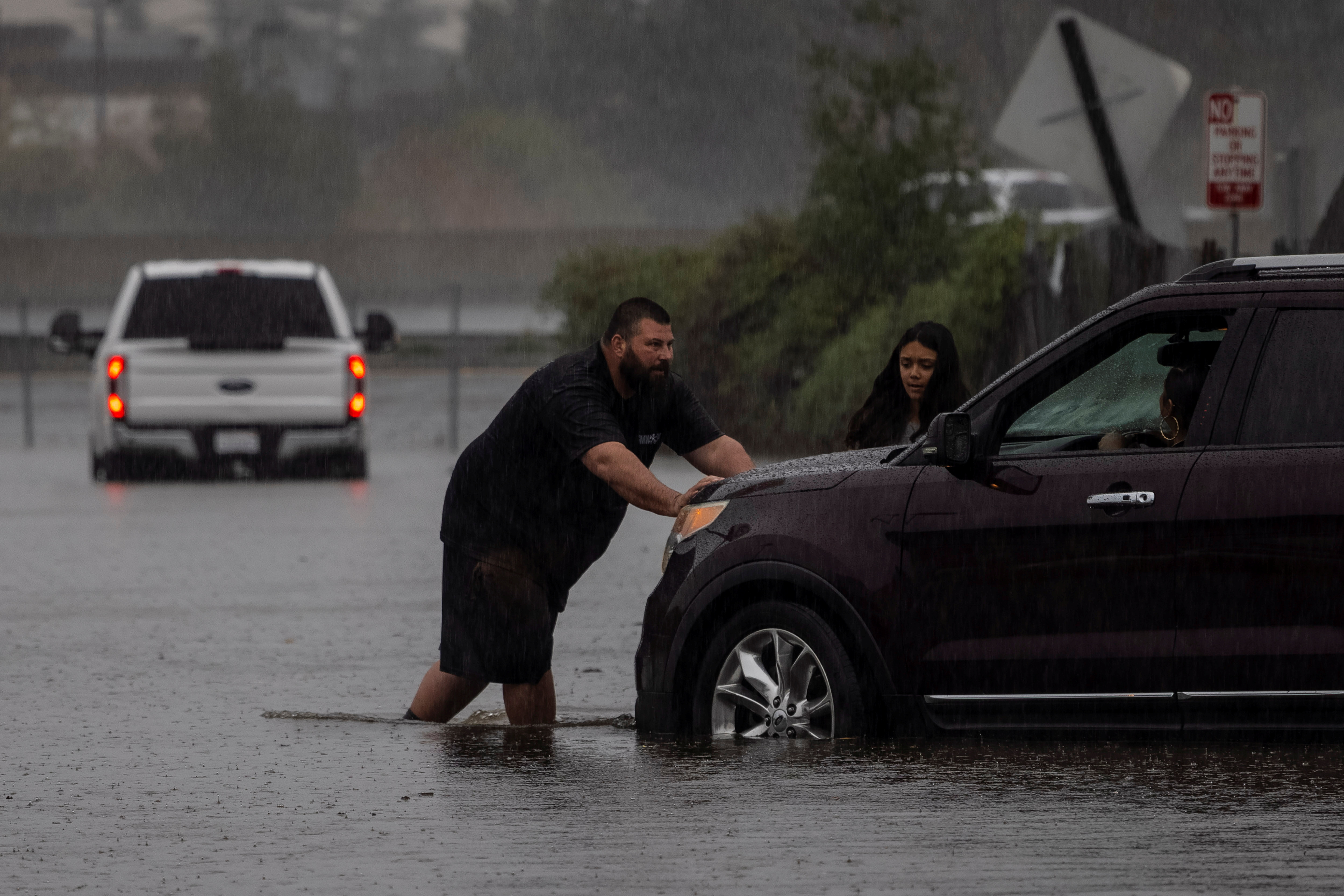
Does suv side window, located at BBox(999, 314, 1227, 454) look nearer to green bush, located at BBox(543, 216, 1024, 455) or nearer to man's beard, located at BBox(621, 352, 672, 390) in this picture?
man's beard, located at BBox(621, 352, 672, 390)

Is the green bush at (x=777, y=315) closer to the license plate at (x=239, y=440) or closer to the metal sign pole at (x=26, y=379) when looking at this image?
the license plate at (x=239, y=440)

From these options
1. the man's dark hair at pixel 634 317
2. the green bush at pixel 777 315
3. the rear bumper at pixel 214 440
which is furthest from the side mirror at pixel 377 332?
the man's dark hair at pixel 634 317

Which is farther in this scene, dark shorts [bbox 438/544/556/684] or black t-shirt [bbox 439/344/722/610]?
dark shorts [bbox 438/544/556/684]

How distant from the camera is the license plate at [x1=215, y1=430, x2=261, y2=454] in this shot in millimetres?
21891

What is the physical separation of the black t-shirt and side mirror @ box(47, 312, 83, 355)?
14.3 meters

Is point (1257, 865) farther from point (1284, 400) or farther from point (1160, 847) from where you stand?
point (1284, 400)

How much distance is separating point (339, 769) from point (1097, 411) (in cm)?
270

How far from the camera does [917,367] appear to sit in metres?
10.2

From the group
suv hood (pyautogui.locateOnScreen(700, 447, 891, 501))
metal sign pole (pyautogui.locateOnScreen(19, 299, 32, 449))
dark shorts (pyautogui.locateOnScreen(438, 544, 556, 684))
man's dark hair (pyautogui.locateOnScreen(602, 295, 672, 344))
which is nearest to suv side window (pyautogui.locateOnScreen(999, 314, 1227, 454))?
suv hood (pyautogui.locateOnScreen(700, 447, 891, 501))

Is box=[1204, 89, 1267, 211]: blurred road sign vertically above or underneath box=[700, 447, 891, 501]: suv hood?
above

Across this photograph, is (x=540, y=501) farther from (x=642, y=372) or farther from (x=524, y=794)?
(x=524, y=794)

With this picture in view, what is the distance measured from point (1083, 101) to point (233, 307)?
8.74m

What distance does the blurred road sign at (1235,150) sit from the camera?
16.5 meters

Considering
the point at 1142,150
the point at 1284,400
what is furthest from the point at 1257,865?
the point at 1142,150
